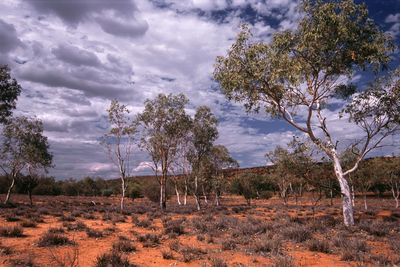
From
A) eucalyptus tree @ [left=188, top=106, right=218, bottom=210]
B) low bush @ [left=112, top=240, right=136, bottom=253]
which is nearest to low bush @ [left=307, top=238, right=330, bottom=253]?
low bush @ [left=112, top=240, right=136, bottom=253]

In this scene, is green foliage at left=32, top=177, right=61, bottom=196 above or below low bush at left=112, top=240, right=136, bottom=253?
below

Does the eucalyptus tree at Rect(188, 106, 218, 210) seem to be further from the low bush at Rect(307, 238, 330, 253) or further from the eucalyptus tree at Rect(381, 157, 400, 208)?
the eucalyptus tree at Rect(381, 157, 400, 208)

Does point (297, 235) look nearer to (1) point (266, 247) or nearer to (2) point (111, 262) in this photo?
(1) point (266, 247)

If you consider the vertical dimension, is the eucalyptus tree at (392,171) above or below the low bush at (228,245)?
above

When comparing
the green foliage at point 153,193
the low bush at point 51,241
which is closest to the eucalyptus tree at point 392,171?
the green foliage at point 153,193

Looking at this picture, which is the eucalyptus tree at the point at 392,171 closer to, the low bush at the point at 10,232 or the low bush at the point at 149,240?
the low bush at the point at 149,240

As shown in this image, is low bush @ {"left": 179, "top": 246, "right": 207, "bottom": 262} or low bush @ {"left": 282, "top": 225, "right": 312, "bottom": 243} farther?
low bush @ {"left": 282, "top": 225, "right": 312, "bottom": 243}

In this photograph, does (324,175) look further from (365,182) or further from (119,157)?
(365,182)

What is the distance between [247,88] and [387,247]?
11.6 meters

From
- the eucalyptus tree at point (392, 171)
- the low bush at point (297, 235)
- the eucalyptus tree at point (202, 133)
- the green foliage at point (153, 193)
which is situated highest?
the eucalyptus tree at point (202, 133)

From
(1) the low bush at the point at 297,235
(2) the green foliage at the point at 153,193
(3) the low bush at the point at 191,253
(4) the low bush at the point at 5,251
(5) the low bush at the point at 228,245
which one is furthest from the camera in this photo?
(2) the green foliage at the point at 153,193

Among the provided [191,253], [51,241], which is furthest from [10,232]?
[191,253]

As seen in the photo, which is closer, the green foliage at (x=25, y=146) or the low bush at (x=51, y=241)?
the low bush at (x=51, y=241)

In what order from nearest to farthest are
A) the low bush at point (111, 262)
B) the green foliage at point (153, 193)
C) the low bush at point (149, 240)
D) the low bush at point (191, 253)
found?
the low bush at point (111, 262)
the low bush at point (191, 253)
the low bush at point (149, 240)
the green foliage at point (153, 193)
